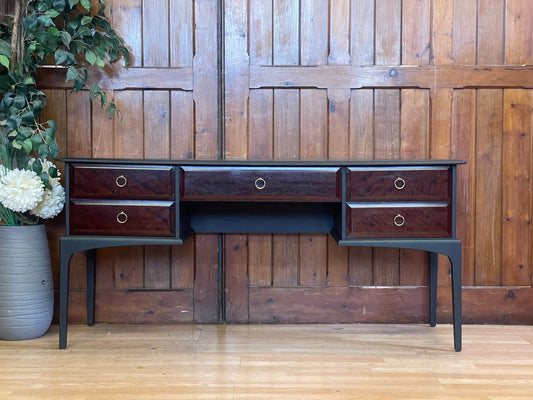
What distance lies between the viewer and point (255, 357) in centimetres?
217

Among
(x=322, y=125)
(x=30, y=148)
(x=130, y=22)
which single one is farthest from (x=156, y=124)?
(x=322, y=125)

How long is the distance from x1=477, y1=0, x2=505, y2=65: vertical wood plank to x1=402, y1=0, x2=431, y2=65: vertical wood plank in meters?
0.26

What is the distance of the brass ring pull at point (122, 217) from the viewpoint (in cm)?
219

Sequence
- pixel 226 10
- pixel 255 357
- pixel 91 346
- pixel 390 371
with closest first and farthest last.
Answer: pixel 390 371
pixel 255 357
pixel 91 346
pixel 226 10

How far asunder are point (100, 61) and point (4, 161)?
2.09ft

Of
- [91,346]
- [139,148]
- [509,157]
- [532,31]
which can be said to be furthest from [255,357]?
[532,31]

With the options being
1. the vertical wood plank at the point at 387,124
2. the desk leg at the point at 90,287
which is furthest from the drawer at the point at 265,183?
the desk leg at the point at 90,287

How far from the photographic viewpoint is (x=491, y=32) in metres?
2.61

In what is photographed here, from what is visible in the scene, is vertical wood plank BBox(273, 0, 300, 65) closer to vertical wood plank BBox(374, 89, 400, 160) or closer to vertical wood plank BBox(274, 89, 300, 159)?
vertical wood plank BBox(274, 89, 300, 159)

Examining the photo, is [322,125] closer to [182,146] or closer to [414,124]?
[414,124]

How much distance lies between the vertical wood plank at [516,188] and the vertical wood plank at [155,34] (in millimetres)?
1756

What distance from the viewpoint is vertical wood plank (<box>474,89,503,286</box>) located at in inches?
103

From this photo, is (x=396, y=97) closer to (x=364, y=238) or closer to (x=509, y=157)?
(x=509, y=157)

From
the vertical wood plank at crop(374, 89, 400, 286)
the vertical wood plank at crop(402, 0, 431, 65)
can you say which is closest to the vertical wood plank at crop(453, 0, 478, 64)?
the vertical wood plank at crop(402, 0, 431, 65)
